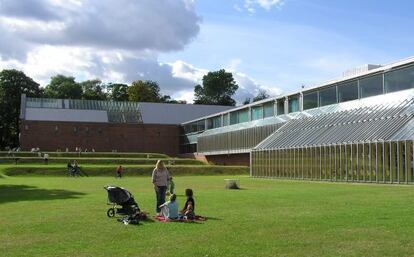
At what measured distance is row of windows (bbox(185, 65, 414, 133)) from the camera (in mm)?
40375

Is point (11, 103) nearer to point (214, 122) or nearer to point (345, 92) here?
point (214, 122)

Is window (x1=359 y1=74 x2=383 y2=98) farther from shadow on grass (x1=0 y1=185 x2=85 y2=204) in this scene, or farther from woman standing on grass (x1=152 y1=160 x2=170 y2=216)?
woman standing on grass (x1=152 y1=160 x2=170 y2=216)

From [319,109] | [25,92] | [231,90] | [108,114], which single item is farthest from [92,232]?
[231,90]

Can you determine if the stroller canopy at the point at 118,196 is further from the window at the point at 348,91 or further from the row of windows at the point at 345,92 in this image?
the window at the point at 348,91

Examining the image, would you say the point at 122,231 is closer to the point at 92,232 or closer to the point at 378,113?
the point at 92,232

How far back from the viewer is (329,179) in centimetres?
4019

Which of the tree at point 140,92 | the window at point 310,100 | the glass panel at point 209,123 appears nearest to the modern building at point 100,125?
the glass panel at point 209,123

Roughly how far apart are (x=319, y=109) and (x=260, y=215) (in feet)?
124

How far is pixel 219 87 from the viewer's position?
14100cm

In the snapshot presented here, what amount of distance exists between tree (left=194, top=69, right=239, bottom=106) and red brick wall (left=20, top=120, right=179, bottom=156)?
43.0 meters

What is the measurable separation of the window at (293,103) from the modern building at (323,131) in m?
0.11

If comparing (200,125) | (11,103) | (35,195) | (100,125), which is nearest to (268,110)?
(200,125)

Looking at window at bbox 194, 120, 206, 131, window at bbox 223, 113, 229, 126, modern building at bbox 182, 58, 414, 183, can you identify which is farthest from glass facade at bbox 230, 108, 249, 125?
window at bbox 194, 120, 206, 131

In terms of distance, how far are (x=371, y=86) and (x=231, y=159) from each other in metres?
32.9
